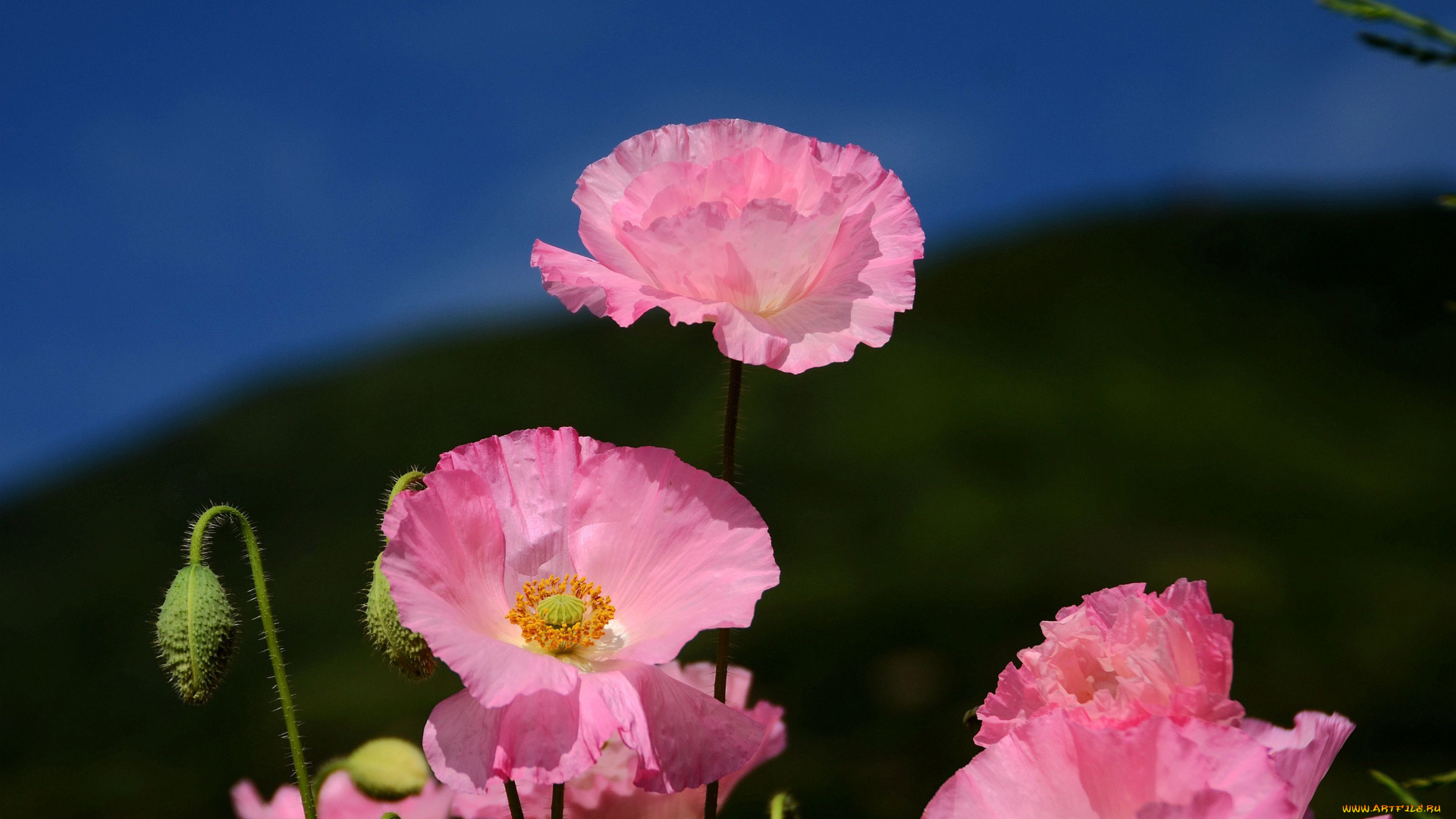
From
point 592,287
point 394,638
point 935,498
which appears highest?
point 592,287

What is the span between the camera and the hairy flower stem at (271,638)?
47.9 inches

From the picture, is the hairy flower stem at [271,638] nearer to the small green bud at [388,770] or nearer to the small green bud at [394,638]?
the small green bud at [394,638]

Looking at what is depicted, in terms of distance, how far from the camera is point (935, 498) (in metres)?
39.3

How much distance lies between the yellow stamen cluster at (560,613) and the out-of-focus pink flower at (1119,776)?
1.33ft

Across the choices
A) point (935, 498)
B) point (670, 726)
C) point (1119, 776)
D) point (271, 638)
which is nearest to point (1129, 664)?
point (1119, 776)

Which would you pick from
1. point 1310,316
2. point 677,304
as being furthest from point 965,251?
A: point 677,304

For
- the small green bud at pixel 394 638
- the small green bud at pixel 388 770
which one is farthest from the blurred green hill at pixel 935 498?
the small green bud at pixel 394 638

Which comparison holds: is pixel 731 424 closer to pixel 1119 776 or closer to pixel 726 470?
pixel 726 470

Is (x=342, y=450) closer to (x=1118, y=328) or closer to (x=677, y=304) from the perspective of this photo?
(x=1118, y=328)

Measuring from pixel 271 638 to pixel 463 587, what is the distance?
0.67ft

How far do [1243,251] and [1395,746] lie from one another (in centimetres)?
2808

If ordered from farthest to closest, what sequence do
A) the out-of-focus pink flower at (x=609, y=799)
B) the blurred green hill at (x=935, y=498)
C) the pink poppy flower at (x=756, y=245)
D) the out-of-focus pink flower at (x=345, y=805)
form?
the blurred green hill at (x=935, y=498) < the out-of-focus pink flower at (x=345, y=805) < the out-of-focus pink flower at (x=609, y=799) < the pink poppy flower at (x=756, y=245)

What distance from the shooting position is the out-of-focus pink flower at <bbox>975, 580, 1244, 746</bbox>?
1110mm

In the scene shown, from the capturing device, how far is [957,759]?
28.3 metres
